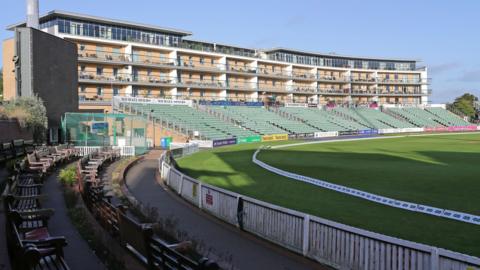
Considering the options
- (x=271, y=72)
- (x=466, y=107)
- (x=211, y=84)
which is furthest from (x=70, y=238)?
(x=466, y=107)

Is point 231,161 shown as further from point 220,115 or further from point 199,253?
point 220,115

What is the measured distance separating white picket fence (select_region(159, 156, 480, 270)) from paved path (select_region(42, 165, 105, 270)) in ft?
13.7

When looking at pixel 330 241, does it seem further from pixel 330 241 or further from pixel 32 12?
pixel 32 12

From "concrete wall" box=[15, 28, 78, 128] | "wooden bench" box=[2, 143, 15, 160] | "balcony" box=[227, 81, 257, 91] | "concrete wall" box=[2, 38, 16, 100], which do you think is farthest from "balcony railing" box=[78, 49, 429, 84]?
"wooden bench" box=[2, 143, 15, 160]

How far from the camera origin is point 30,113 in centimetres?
3206

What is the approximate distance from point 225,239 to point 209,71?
2856 inches

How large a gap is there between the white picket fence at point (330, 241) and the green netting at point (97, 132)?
24243mm

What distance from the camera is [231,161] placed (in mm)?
33875

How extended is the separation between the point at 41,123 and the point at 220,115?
1564 inches

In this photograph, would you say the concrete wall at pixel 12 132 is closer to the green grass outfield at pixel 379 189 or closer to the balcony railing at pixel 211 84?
the green grass outfield at pixel 379 189

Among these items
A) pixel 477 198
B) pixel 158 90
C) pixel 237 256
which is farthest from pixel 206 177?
pixel 158 90

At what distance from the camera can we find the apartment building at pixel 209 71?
221 feet

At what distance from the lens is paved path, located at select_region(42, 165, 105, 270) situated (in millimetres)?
8227

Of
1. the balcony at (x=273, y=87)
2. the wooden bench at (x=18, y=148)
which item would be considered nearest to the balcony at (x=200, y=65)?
the balcony at (x=273, y=87)
